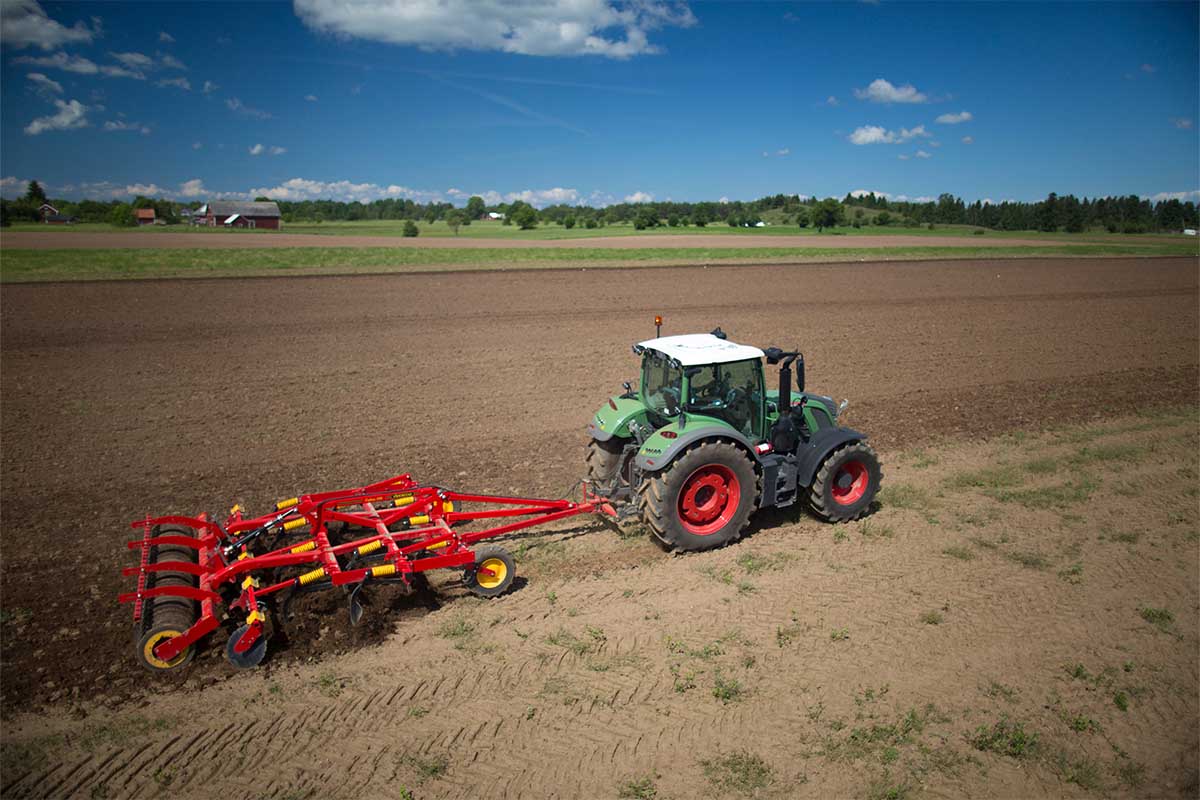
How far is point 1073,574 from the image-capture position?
648cm

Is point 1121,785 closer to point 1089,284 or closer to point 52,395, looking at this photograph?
point 52,395

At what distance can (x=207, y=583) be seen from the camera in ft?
17.7

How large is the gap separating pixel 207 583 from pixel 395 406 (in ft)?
21.8

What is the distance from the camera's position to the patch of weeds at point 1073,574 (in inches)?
252

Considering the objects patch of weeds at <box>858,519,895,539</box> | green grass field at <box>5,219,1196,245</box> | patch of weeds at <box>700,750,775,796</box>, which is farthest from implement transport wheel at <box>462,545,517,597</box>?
green grass field at <box>5,219,1196,245</box>

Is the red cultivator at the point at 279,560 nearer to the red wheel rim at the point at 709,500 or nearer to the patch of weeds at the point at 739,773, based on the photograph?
the red wheel rim at the point at 709,500

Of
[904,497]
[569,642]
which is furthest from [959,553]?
[569,642]

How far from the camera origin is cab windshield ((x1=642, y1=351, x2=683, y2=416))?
6921mm

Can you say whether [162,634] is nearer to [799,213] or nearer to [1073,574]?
[1073,574]

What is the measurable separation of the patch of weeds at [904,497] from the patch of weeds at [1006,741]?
3.69m

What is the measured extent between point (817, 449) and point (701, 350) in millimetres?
1643

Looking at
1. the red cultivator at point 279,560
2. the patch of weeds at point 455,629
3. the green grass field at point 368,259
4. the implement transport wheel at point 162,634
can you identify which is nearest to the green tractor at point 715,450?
the red cultivator at point 279,560

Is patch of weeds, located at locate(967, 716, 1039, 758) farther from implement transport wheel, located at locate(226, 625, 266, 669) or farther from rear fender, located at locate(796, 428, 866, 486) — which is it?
implement transport wheel, located at locate(226, 625, 266, 669)

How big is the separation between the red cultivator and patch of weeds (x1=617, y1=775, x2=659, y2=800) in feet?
7.65
